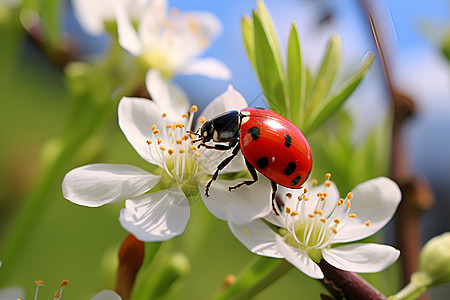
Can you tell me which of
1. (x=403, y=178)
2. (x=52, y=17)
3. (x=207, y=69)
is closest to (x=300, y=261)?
(x=403, y=178)

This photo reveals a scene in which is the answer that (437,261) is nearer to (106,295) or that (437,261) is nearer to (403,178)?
(403,178)

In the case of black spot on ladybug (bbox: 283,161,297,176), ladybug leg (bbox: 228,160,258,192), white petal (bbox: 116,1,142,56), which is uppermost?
white petal (bbox: 116,1,142,56)

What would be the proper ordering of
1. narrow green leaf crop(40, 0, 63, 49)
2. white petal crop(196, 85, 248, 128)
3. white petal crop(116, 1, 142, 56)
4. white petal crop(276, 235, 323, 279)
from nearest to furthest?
white petal crop(276, 235, 323, 279), white petal crop(196, 85, 248, 128), white petal crop(116, 1, 142, 56), narrow green leaf crop(40, 0, 63, 49)

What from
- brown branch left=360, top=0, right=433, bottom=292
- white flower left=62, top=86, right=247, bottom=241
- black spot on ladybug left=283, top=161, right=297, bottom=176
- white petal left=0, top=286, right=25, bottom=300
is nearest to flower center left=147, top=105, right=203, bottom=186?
white flower left=62, top=86, right=247, bottom=241

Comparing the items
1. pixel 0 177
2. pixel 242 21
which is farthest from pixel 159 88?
pixel 0 177

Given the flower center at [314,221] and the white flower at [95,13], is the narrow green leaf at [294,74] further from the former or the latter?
the white flower at [95,13]

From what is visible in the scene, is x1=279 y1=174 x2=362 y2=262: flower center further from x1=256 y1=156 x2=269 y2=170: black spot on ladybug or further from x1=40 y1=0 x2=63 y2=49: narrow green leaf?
x1=40 y1=0 x2=63 y2=49: narrow green leaf

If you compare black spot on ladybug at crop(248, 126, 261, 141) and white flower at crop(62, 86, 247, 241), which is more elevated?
black spot on ladybug at crop(248, 126, 261, 141)
